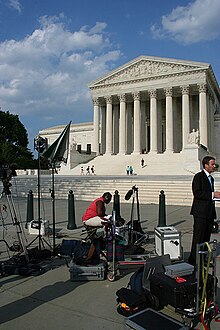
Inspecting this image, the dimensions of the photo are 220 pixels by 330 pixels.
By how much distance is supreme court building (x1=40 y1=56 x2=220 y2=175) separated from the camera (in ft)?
155

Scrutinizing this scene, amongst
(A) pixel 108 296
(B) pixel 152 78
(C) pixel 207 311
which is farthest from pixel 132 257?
(B) pixel 152 78

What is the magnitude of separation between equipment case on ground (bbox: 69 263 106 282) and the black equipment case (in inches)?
56.9

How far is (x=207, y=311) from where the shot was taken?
350cm

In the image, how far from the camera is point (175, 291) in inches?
133

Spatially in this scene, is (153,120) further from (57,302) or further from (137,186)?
(57,302)

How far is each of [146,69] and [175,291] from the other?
5126cm

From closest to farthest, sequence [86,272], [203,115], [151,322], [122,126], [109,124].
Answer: [151,322], [86,272], [203,115], [122,126], [109,124]

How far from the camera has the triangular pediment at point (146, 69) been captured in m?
47.3

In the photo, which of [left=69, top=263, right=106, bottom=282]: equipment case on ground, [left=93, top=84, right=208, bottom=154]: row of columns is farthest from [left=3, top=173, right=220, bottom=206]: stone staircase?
[left=93, top=84, right=208, bottom=154]: row of columns

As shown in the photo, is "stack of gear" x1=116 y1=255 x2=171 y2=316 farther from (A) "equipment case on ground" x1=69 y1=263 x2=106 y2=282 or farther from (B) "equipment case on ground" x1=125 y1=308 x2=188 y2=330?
(A) "equipment case on ground" x1=69 y1=263 x2=106 y2=282

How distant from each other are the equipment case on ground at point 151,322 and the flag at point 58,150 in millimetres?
4510

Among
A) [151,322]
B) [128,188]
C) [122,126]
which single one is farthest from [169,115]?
[151,322]

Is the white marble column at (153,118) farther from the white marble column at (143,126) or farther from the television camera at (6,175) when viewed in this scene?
the television camera at (6,175)

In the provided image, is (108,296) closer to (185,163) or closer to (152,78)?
(185,163)
